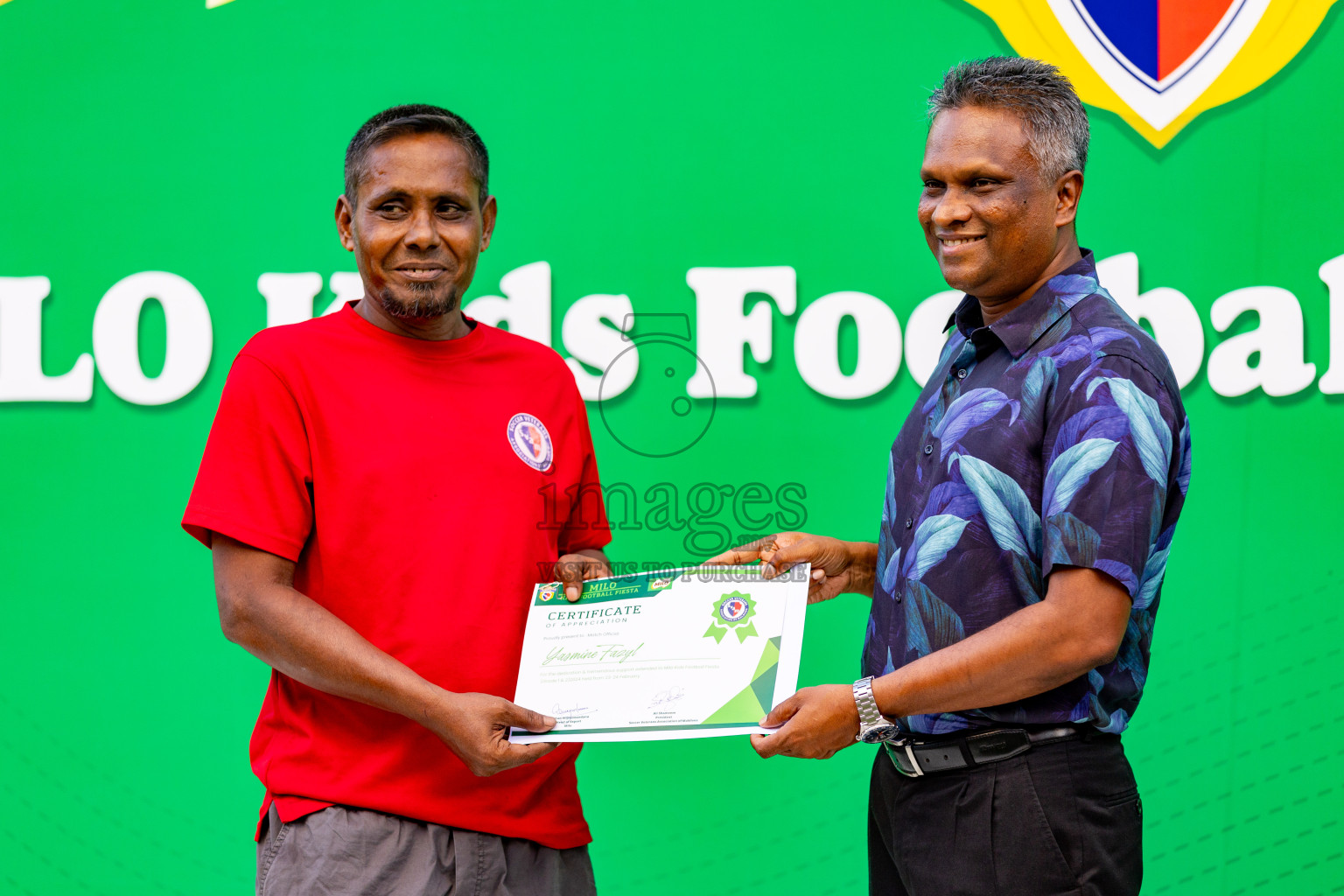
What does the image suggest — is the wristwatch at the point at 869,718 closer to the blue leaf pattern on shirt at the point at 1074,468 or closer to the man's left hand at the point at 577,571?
the blue leaf pattern on shirt at the point at 1074,468

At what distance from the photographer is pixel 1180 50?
2.87m

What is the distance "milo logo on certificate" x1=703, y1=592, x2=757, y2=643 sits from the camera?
6.44 ft

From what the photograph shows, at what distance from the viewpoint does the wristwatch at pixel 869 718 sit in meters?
1.75

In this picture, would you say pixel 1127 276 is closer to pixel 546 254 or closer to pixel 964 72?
pixel 964 72

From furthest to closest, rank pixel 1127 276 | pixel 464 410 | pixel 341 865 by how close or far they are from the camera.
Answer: pixel 1127 276, pixel 464 410, pixel 341 865

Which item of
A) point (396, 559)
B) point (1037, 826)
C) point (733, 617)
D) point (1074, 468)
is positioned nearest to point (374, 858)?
point (396, 559)

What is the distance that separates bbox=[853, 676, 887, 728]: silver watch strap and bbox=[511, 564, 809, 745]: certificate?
0.14 meters

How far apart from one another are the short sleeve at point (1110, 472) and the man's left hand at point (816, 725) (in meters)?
0.39

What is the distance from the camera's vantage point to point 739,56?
2908mm

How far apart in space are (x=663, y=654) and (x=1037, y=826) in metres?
0.67

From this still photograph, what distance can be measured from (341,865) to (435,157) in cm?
124

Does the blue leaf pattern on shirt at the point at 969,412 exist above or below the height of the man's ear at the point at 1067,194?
below

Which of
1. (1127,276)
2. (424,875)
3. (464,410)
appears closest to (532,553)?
(464,410)

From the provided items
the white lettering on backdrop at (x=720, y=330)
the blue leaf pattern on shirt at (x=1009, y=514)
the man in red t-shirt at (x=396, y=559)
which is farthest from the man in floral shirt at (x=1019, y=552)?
the white lettering on backdrop at (x=720, y=330)
